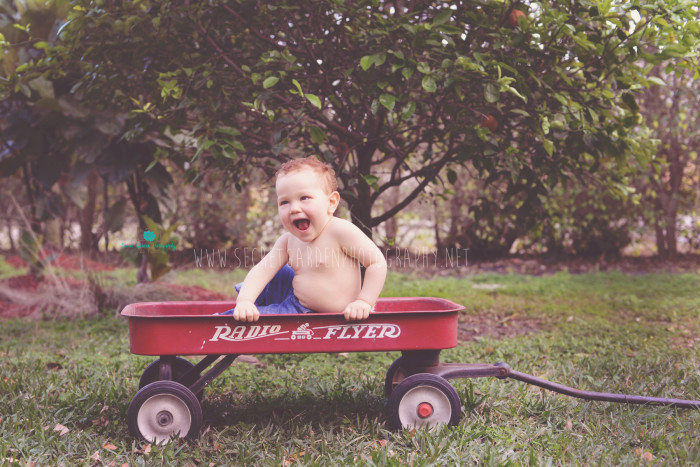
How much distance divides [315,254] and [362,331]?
0.44 meters

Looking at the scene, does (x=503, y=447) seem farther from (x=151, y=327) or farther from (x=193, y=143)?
(x=193, y=143)

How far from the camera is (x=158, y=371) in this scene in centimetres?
302

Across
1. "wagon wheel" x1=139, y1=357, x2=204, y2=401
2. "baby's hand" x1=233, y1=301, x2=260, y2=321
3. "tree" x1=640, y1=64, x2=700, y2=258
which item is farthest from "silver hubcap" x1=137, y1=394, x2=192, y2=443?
"tree" x1=640, y1=64, x2=700, y2=258

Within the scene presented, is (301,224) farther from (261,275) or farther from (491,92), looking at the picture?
(491,92)

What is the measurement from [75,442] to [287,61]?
2.26 m

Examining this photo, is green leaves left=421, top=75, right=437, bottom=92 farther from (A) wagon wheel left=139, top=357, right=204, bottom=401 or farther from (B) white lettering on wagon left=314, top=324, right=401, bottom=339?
(A) wagon wheel left=139, top=357, right=204, bottom=401

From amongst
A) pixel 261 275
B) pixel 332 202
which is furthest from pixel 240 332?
pixel 332 202

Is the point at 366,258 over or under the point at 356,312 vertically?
over

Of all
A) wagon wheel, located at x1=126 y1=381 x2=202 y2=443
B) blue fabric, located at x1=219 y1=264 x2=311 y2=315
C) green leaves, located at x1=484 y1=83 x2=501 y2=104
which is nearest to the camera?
wagon wheel, located at x1=126 y1=381 x2=202 y2=443

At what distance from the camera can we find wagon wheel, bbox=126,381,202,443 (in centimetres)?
254

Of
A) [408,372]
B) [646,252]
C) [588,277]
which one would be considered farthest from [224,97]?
[646,252]

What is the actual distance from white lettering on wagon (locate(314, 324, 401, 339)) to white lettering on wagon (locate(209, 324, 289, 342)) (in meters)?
0.21

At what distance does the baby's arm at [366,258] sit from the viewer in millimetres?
2596

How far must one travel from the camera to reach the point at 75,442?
8.37 feet
